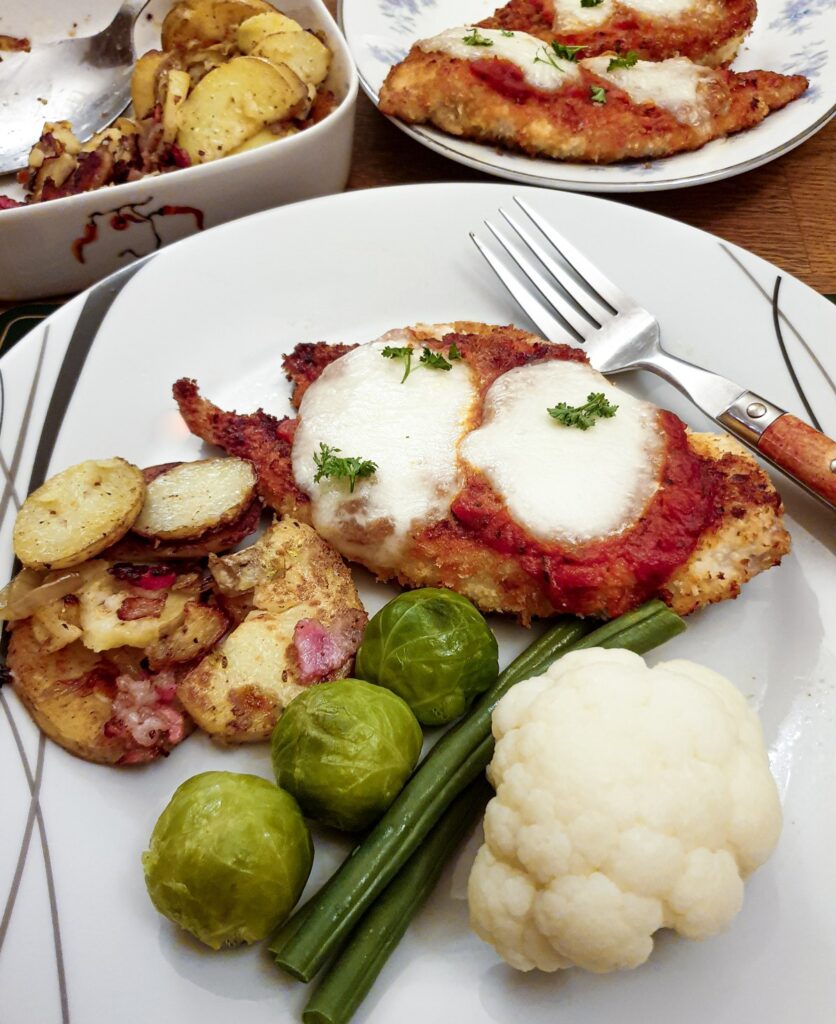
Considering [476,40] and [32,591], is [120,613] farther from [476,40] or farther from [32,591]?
[476,40]

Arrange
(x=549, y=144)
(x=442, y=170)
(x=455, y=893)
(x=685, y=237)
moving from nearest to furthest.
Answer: (x=455, y=893), (x=685, y=237), (x=549, y=144), (x=442, y=170)

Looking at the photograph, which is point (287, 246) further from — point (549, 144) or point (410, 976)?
point (410, 976)

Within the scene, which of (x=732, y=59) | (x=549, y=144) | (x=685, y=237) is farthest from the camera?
(x=732, y=59)

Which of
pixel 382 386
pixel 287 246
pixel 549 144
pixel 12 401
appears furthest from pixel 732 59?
pixel 12 401

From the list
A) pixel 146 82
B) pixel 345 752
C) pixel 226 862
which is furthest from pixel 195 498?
pixel 146 82

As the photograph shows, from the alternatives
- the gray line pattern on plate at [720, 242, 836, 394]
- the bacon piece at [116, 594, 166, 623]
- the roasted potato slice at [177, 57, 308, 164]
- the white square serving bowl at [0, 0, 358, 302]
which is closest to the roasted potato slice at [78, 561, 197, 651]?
the bacon piece at [116, 594, 166, 623]
